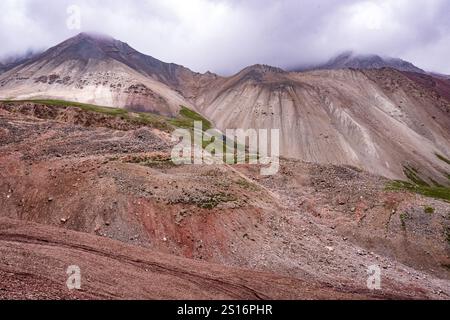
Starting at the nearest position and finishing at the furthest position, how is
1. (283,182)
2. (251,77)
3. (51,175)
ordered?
(51,175) < (283,182) < (251,77)

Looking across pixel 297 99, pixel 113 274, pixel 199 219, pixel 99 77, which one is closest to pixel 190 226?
pixel 199 219

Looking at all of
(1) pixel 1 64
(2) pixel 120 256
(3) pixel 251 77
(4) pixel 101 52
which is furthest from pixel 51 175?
(1) pixel 1 64

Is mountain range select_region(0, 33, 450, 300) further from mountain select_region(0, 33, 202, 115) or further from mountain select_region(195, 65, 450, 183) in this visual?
mountain select_region(0, 33, 202, 115)

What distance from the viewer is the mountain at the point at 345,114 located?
10669 cm

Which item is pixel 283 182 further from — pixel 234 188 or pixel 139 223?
pixel 139 223

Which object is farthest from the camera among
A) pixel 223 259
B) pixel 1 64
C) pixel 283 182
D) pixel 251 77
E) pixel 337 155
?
pixel 1 64

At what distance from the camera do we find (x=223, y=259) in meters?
27.3

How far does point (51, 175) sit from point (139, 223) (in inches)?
369

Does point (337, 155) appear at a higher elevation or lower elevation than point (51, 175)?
higher

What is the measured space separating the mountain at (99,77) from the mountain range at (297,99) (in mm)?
342

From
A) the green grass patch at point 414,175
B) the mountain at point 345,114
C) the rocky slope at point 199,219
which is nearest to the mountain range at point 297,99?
the mountain at point 345,114

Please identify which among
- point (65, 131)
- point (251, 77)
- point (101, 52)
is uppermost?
point (101, 52)

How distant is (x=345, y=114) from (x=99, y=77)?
262 feet

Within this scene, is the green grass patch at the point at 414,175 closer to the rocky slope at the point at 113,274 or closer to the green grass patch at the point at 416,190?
the green grass patch at the point at 416,190
